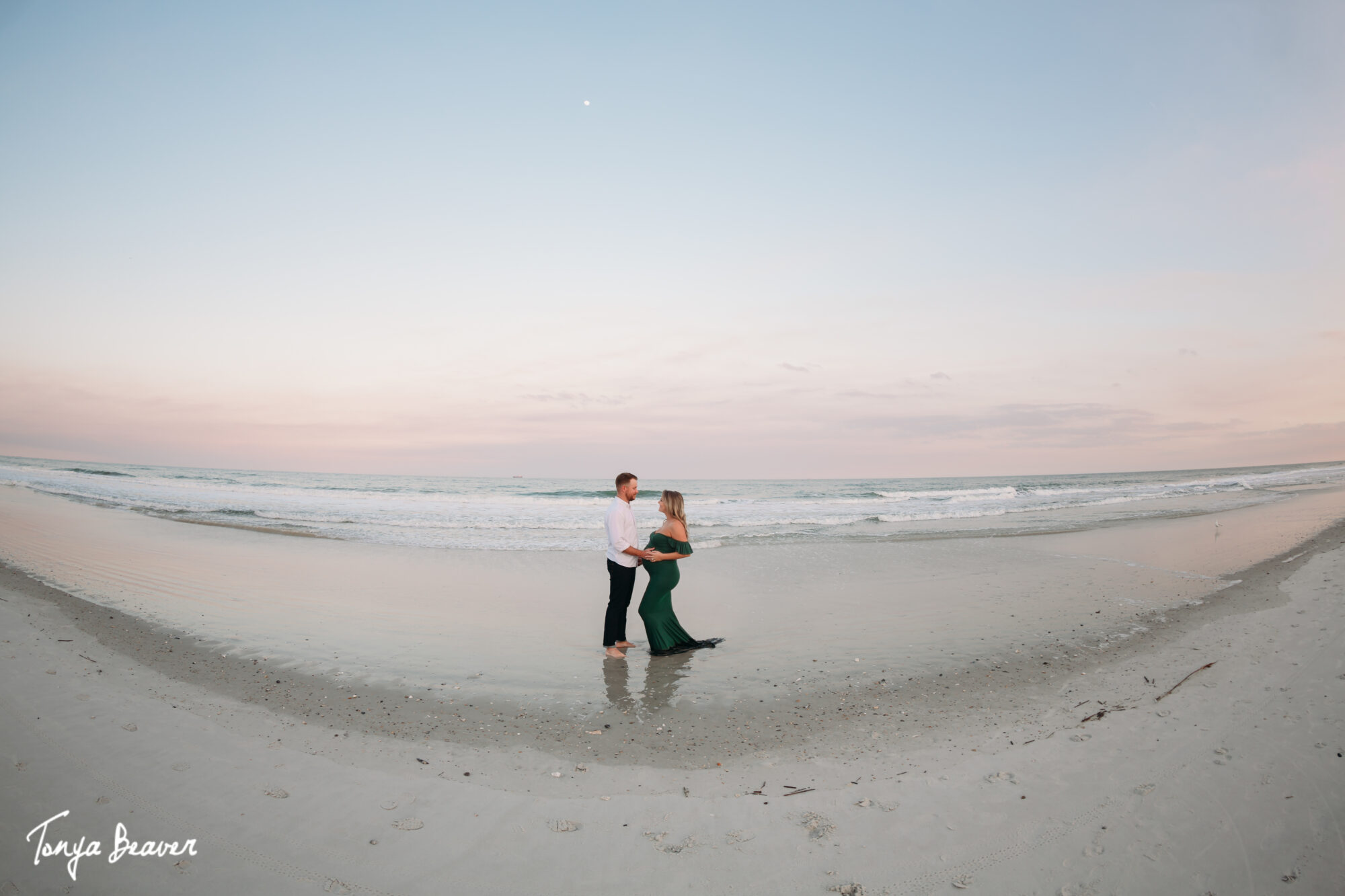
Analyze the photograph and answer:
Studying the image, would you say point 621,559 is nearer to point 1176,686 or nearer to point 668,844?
point 668,844

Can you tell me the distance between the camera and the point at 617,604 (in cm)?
676

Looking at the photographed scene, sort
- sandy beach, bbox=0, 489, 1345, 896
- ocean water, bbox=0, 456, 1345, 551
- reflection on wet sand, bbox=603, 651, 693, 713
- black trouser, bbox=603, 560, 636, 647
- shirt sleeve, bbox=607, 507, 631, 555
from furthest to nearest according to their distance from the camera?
ocean water, bbox=0, 456, 1345, 551 < black trouser, bbox=603, 560, 636, 647 < shirt sleeve, bbox=607, 507, 631, 555 < reflection on wet sand, bbox=603, 651, 693, 713 < sandy beach, bbox=0, 489, 1345, 896

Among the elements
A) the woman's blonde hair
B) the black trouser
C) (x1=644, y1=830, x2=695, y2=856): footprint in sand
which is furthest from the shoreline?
the woman's blonde hair

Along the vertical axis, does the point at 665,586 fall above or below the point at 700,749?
above

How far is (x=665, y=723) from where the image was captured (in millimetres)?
4777

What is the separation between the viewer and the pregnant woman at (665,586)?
268 inches

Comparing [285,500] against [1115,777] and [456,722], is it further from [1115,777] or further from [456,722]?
[1115,777]

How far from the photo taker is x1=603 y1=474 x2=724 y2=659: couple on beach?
670cm

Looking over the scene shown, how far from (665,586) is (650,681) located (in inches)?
49.9

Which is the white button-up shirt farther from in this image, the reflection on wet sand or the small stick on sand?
the small stick on sand

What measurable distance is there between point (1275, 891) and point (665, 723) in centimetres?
342

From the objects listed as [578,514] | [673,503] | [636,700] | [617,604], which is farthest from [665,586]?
[578,514]

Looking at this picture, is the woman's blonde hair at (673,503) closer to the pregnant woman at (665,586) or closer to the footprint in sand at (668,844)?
the pregnant woman at (665,586)

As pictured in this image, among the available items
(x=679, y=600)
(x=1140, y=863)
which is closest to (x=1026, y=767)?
(x=1140, y=863)
